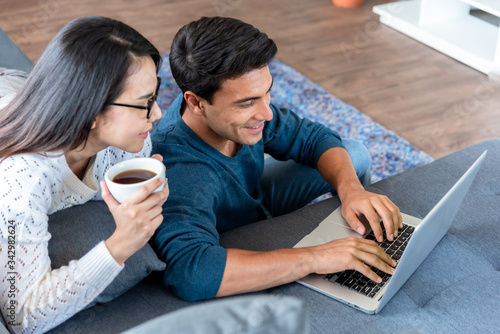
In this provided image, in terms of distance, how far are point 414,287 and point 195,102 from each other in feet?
2.39

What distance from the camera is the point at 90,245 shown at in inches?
50.8

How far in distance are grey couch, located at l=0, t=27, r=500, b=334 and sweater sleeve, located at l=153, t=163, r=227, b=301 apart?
0.15ft

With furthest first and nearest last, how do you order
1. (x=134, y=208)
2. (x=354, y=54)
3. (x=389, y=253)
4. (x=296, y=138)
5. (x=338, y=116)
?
(x=354, y=54), (x=338, y=116), (x=296, y=138), (x=389, y=253), (x=134, y=208)

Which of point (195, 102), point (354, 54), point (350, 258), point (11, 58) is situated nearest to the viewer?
point (350, 258)

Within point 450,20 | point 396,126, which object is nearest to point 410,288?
point 396,126

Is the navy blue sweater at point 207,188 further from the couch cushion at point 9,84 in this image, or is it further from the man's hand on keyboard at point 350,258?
the couch cushion at point 9,84

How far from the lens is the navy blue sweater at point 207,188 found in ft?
4.33

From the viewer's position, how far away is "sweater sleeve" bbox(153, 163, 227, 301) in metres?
1.31

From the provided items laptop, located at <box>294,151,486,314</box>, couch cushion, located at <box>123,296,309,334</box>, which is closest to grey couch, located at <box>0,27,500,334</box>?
laptop, located at <box>294,151,486,314</box>

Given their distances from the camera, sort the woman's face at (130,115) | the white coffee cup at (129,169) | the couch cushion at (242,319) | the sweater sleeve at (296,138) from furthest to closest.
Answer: the sweater sleeve at (296,138), the woman's face at (130,115), the white coffee cup at (129,169), the couch cushion at (242,319)

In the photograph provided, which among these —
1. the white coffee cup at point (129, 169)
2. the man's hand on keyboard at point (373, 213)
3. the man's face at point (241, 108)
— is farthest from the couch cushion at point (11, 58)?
the man's hand on keyboard at point (373, 213)

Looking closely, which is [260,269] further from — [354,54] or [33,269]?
[354,54]

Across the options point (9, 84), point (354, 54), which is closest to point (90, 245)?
point (9, 84)

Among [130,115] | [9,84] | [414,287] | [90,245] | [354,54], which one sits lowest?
[354,54]
